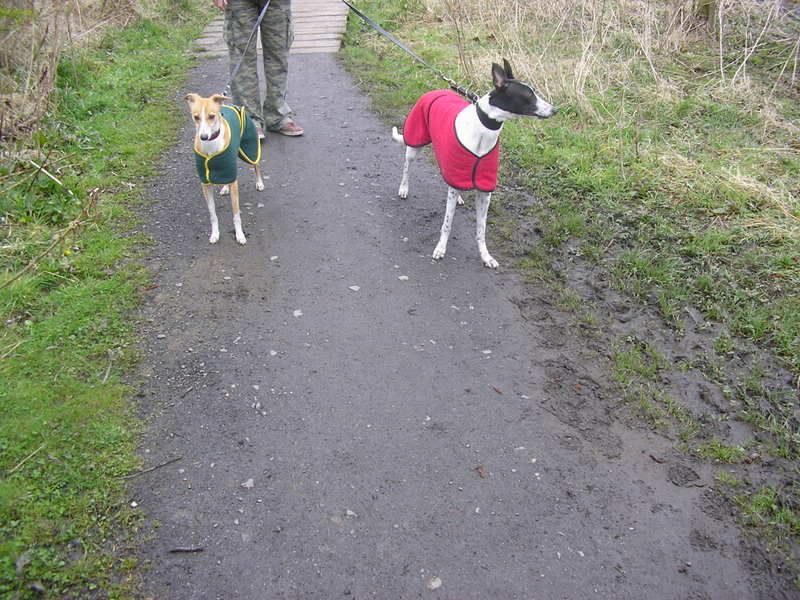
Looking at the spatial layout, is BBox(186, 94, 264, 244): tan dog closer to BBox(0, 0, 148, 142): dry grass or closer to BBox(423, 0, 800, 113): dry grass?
BBox(0, 0, 148, 142): dry grass

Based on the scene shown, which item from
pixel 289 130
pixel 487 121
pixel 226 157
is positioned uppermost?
pixel 487 121

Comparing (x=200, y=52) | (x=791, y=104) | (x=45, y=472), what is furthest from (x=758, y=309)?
(x=200, y=52)

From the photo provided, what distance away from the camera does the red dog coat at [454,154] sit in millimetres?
4219

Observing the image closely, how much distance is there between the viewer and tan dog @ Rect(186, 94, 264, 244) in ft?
13.5

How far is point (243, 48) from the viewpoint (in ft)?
19.0

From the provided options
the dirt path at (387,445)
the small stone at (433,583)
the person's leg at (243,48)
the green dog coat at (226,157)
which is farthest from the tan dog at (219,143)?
the small stone at (433,583)

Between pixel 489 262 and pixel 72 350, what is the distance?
2927 millimetres

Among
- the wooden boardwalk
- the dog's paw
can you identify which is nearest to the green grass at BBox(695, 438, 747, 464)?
the dog's paw

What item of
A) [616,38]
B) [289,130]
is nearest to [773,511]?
[289,130]

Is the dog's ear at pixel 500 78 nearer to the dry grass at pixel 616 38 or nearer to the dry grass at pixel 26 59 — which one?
the dry grass at pixel 616 38

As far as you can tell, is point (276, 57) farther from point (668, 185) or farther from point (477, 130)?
point (668, 185)

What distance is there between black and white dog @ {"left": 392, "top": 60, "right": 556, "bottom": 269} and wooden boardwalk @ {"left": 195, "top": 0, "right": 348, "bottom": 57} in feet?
17.2

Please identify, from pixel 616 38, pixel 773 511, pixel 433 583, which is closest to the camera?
pixel 433 583

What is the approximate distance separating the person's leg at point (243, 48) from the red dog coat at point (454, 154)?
2.14 metres
